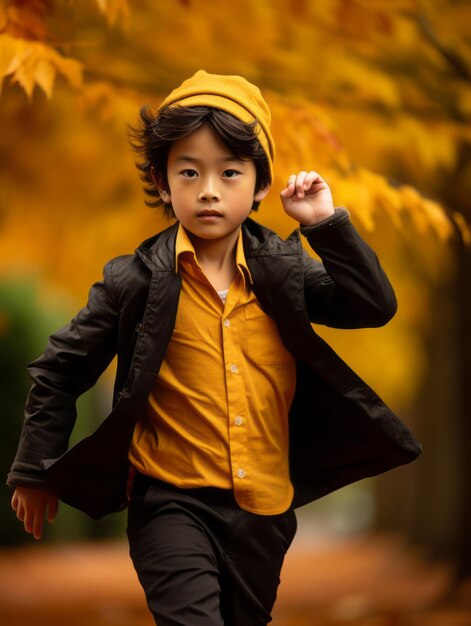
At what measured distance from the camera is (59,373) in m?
3.35

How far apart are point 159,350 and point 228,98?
78 cm

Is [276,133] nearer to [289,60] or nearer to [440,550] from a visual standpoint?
[289,60]

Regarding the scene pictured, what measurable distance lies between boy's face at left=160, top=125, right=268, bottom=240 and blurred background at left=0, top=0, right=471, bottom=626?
136 centimetres

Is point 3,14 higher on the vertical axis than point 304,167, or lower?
higher

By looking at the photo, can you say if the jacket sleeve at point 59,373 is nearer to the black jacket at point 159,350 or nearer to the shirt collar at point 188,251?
the black jacket at point 159,350

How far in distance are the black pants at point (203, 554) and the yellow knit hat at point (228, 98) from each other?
105 centimetres

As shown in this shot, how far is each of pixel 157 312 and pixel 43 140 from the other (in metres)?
4.94

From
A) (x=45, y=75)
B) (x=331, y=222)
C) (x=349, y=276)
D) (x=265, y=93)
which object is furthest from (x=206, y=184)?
(x=265, y=93)

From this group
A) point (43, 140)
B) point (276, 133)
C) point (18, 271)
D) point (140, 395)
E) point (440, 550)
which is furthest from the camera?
point (18, 271)

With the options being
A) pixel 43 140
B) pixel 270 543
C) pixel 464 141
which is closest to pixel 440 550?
pixel 464 141

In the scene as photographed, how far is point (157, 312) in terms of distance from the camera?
321 cm

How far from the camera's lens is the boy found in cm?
323

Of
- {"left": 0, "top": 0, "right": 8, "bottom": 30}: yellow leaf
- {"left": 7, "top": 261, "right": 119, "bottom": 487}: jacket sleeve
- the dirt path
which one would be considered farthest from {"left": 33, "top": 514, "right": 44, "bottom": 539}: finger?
the dirt path

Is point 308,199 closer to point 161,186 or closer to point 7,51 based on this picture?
point 161,186
